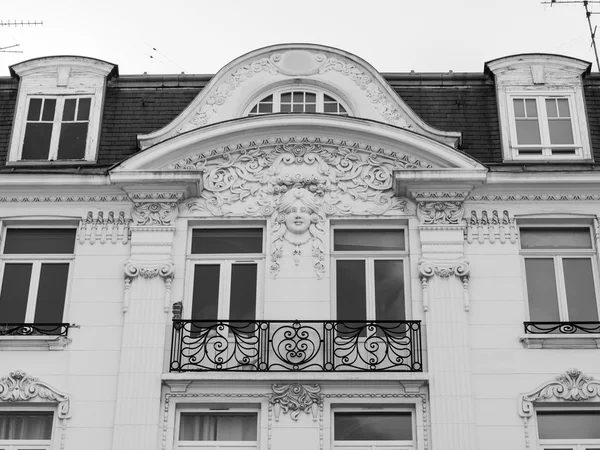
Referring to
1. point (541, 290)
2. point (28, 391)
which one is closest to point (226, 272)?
point (28, 391)

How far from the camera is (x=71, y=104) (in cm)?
1753

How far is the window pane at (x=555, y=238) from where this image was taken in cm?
1606

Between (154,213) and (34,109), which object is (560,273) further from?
(34,109)

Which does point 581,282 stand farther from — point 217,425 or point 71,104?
point 71,104

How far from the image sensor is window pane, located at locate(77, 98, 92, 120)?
685 inches

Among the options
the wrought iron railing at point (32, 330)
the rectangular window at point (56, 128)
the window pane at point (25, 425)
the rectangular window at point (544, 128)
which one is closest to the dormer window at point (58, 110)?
the rectangular window at point (56, 128)

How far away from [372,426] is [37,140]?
7713 millimetres

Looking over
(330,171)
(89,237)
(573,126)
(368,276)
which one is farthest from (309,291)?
(573,126)

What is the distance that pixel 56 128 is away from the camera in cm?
1728

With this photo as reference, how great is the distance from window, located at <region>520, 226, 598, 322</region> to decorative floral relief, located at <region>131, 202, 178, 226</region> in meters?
5.79

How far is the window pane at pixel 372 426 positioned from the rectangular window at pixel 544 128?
5190mm

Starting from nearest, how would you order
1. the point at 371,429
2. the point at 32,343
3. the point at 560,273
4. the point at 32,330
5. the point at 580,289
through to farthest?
the point at 371,429 → the point at 32,343 → the point at 32,330 → the point at 580,289 → the point at 560,273

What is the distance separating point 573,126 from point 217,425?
8007 millimetres

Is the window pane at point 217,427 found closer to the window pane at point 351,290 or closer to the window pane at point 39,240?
the window pane at point 351,290
